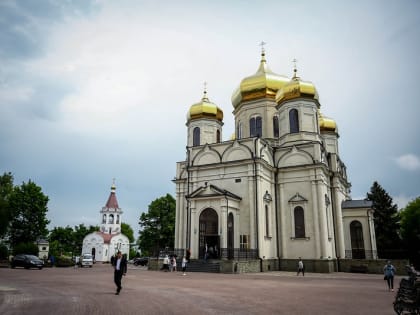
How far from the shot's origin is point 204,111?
104 ft

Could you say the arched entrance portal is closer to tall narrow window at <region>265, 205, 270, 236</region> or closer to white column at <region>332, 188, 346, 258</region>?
tall narrow window at <region>265, 205, 270, 236</region>

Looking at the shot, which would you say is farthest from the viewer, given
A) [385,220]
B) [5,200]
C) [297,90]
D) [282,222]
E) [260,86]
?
[385,220]

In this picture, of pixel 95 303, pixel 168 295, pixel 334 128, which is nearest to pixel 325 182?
pixel 334 128

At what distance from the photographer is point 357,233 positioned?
1188 inches

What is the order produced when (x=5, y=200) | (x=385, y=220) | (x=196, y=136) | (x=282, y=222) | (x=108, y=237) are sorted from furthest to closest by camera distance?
(x=108, y=237) → (x=385, y=220) → (x=5, y=200) → (x=196, y=136) → (x=282, y=222)

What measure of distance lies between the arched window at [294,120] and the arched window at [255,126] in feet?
11.3

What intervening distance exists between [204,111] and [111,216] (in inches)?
1640

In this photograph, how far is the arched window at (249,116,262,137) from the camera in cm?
3142

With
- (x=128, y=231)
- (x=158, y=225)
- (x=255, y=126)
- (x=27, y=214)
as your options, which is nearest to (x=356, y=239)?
(x=255, y=126)

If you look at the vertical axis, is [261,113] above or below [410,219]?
above

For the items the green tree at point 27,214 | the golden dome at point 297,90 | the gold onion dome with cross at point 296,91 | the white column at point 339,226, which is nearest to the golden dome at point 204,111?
the gold onion dome with cross at point 296,91

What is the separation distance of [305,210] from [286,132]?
287 inches

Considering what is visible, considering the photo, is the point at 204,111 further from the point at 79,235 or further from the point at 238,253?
the point at 79,235

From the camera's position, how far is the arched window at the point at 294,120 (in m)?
28.6
